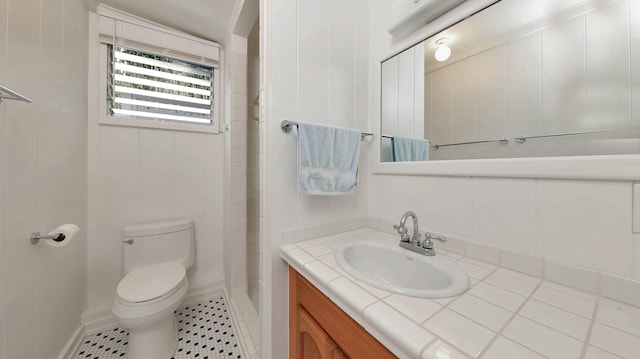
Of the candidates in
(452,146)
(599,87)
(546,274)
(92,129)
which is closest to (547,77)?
(599,87)

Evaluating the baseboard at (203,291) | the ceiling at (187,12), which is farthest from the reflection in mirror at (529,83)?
the baseboard at (203,291)

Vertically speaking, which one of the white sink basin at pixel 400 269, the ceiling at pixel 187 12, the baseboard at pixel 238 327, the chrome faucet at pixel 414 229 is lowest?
the baseboard at pixel 238 327

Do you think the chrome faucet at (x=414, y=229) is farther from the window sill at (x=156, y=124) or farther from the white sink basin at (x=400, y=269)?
the window sill at (x=156, y=124)

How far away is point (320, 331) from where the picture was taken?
0.67 meters

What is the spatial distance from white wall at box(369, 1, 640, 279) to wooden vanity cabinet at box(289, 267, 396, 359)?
0.57 metres

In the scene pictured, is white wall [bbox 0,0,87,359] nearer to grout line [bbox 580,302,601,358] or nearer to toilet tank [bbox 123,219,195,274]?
toilet tank [bbox 123,219,195,274]

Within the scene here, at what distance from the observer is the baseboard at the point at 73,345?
115cm

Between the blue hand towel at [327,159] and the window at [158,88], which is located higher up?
the window at [158,88]

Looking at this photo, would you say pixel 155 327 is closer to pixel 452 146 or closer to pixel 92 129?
pixel 92 129

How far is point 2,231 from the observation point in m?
0.77

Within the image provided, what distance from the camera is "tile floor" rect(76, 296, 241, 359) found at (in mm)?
1248

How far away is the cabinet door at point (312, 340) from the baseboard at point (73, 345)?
1.39 m

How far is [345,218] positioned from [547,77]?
92 centimetres

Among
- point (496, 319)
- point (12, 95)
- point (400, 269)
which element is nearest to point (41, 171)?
point (12, 95)
